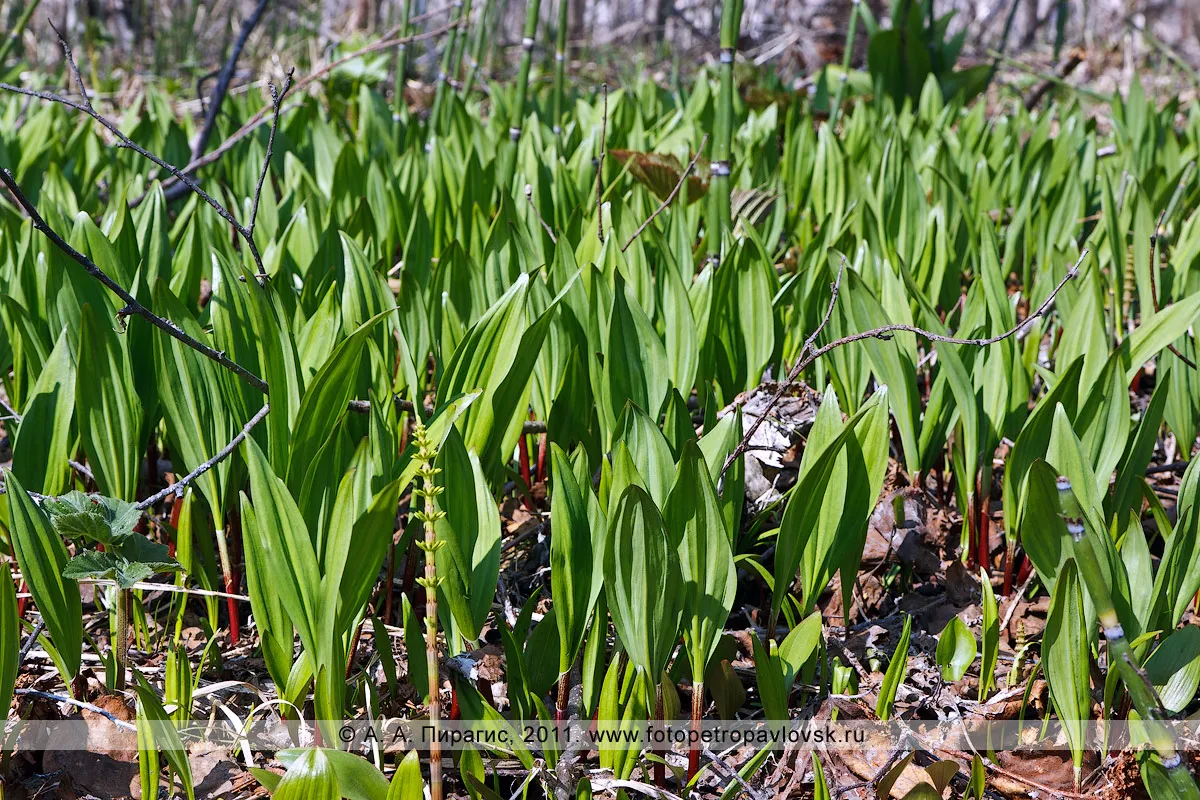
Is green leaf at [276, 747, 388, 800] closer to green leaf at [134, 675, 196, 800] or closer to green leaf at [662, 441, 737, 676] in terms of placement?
green leaf at [134, 675, 196, 800]

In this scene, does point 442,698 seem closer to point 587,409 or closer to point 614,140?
point 587,409

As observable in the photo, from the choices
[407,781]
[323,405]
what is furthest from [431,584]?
[323,405]

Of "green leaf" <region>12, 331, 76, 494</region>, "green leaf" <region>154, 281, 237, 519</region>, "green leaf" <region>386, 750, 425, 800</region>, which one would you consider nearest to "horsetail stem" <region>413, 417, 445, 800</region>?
"green leaf" <region>386, 750, 425, 800</region>

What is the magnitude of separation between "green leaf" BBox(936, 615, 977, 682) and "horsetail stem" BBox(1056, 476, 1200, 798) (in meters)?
0.37

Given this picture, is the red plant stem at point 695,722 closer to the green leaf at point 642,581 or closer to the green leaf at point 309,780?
the green leaf at point 642,581

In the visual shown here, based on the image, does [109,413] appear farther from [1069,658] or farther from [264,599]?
[1069,658]

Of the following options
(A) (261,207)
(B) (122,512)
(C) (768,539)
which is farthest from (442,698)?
(A) (261,207)

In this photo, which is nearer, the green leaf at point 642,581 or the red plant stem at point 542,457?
the green leaf at point 642,581

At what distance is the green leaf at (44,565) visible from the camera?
3.52 feet

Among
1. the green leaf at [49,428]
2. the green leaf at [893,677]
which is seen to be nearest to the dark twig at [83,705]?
the green leaf at [49,428]

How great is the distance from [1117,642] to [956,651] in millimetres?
422

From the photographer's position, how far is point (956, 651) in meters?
1.34

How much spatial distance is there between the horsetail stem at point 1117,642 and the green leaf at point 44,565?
102 cm

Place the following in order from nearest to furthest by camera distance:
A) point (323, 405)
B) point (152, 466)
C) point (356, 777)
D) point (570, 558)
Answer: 1. point (356, 777)
2. point (570, 558)
3. point (323, 405)
4. point (152, 466)
